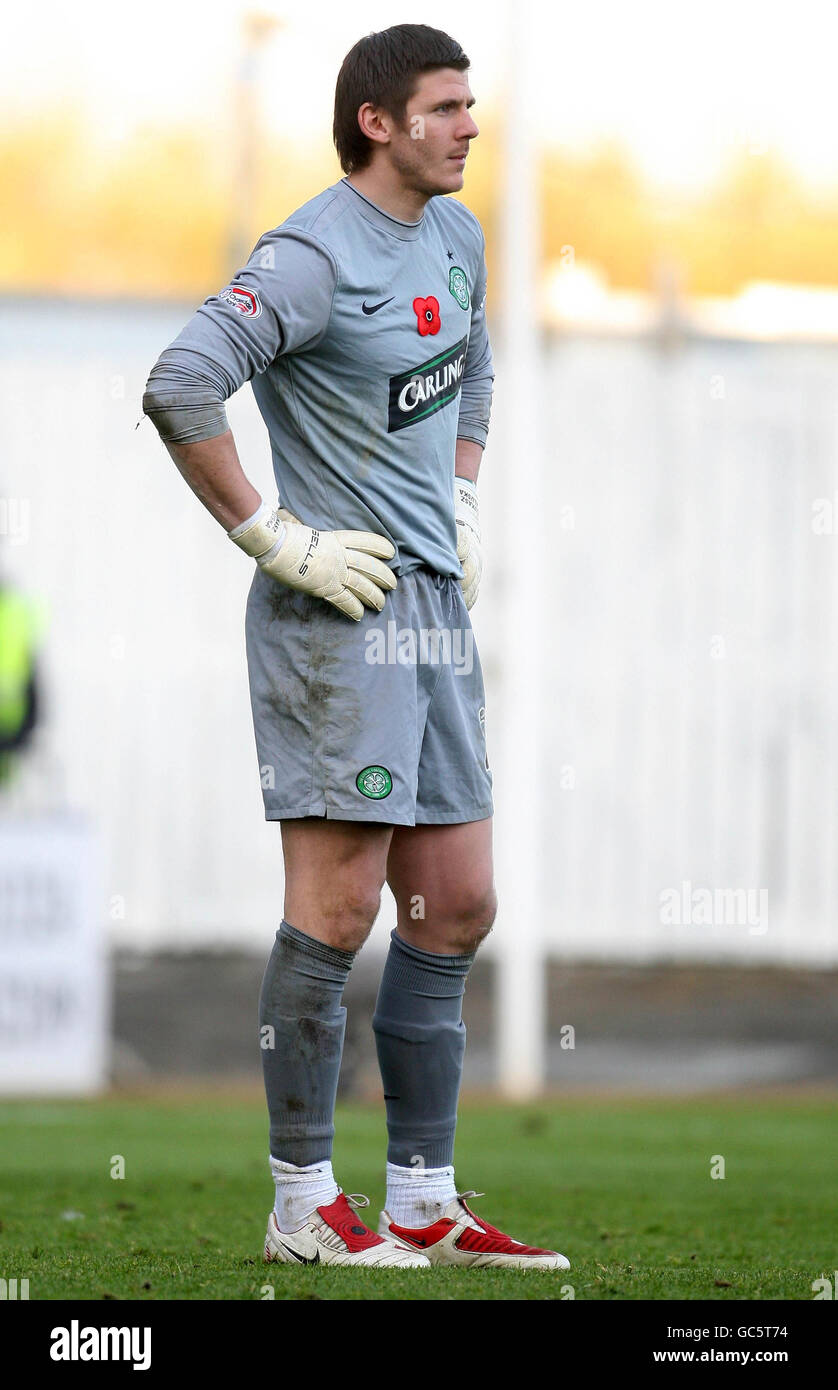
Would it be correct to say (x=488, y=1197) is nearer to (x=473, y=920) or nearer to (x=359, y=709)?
(x=473, y=920)

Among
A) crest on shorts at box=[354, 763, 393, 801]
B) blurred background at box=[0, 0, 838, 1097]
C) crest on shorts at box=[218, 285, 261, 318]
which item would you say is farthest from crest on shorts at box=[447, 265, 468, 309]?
blurred background at box=[0, 0, 838, 1097]

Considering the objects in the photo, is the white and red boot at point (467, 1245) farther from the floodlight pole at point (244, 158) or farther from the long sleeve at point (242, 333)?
the floodlight pole at point (244, 158)

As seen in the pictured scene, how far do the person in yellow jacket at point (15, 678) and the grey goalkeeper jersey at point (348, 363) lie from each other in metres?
6.25

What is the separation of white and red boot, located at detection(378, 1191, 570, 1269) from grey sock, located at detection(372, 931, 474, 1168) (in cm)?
10

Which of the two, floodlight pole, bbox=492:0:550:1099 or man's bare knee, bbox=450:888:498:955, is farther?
floodlight pole, bbox=492:0:550:1099

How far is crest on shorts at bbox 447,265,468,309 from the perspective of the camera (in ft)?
10.3

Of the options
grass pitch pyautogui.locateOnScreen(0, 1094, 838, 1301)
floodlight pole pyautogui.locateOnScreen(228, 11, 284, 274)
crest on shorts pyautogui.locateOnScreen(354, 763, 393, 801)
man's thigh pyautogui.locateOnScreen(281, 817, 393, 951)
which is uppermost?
floodlight pole pyautogui.locateOnScreen(228, 11, 284, 274)

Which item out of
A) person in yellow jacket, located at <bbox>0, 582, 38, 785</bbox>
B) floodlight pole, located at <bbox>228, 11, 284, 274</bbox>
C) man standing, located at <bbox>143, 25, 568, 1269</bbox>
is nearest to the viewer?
man standing, located at <bbox>143, 25, 568, 1269</bbox>

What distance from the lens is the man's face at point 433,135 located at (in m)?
3.00

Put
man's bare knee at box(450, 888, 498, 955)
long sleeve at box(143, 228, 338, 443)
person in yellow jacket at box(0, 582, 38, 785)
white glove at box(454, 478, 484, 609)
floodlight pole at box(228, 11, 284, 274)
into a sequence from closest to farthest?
long sleeve at box(143, 228, 338, 443) < man's bare knee at box(450, 888, 498, 955) < white glove at box(454, 478, 484, 609) < person in yellow jacket at box(0, 582, 38, 785) < floodlight pole at box(228, 11, 284, 274)

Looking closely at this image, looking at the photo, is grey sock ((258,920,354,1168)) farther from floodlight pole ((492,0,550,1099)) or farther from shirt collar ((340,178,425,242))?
floodlight pole ((492,0,550,1099))

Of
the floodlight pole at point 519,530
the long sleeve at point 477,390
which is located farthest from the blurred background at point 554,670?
the long sleeve at point 477,390
